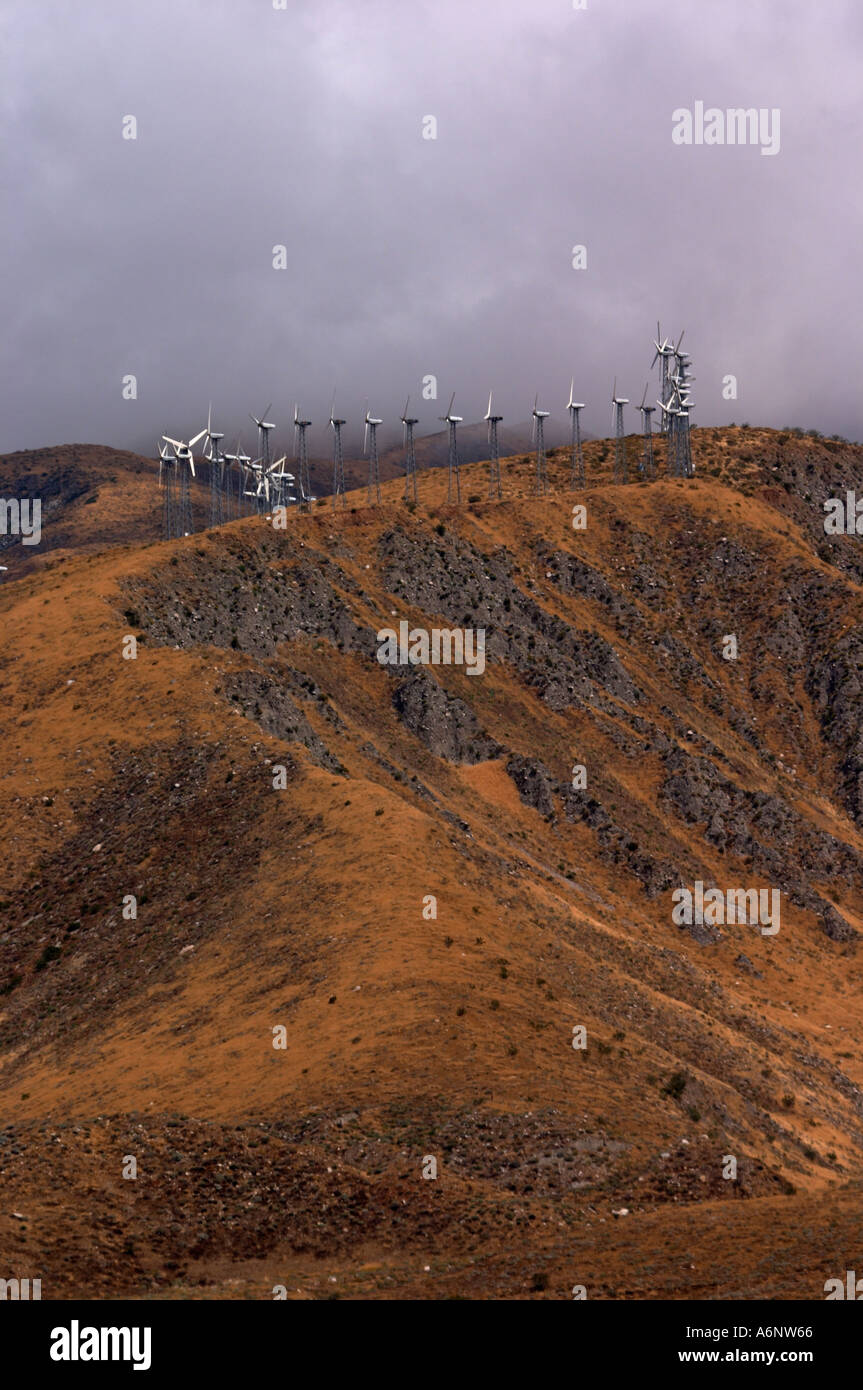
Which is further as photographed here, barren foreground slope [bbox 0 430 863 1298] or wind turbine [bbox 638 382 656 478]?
wind turbine [bbox 638 382 656 478]

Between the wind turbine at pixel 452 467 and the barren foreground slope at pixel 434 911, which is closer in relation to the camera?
the barren foreground slope at pixel 434 911

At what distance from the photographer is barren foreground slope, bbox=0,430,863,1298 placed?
39312 mm

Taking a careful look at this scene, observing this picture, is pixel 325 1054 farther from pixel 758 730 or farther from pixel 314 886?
pixel 758 730

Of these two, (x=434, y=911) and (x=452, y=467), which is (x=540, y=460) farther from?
(x=434, y=911)

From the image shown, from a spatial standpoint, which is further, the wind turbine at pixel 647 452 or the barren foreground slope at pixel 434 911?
the wind turbine at pixel 647 452

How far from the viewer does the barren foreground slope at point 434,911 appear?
129 ft

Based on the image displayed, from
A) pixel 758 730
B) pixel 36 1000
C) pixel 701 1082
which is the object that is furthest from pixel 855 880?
pixel 36 1000

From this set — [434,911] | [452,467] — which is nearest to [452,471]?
[452,467]

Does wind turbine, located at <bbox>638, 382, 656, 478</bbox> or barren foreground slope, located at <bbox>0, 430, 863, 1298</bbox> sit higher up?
wind turbine, located at <bbox>638, 382, 656, 478</bbox>

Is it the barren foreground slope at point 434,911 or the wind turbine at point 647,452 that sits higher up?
the wind turbine at point 647,452

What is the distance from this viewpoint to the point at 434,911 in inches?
2162

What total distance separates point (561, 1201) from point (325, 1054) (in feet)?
31.7

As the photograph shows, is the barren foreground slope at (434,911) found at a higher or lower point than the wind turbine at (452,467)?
Result: lower

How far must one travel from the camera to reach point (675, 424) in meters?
150
